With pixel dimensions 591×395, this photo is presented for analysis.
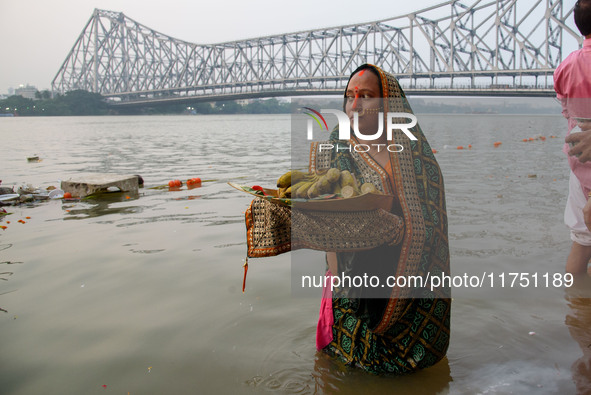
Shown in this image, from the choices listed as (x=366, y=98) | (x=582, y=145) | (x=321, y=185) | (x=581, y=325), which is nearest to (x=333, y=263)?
(x=321, y=185)

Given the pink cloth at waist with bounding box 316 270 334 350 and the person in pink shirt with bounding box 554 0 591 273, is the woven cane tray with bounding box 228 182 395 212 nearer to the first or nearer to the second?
the pink cloth at waist with bounding box 316 270 334 350

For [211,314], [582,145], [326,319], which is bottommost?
[211,314]

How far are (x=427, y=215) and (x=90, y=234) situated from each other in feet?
10.7

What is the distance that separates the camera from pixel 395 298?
1.85 metres

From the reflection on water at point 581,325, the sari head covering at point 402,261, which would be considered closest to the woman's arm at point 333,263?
the sari head covering at point 402,261

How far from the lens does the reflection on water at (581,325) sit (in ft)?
6.82

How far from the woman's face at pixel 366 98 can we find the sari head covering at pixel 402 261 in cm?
2

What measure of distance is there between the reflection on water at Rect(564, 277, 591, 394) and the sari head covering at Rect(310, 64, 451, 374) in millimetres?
548

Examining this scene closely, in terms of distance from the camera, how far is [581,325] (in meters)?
2.57

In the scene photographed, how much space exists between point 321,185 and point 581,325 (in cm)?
170

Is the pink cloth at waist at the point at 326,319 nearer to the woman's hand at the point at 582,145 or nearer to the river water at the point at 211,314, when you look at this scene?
the river water at the point at 211,314

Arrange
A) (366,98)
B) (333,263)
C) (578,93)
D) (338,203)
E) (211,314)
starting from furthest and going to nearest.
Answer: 1. (211,314)
2. (578,93)
3. (333,263)
4. (366,98)
5. (338,203)

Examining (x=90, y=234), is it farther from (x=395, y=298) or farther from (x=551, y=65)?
(x=551, y=65)

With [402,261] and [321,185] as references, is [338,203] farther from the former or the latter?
[402,261]
